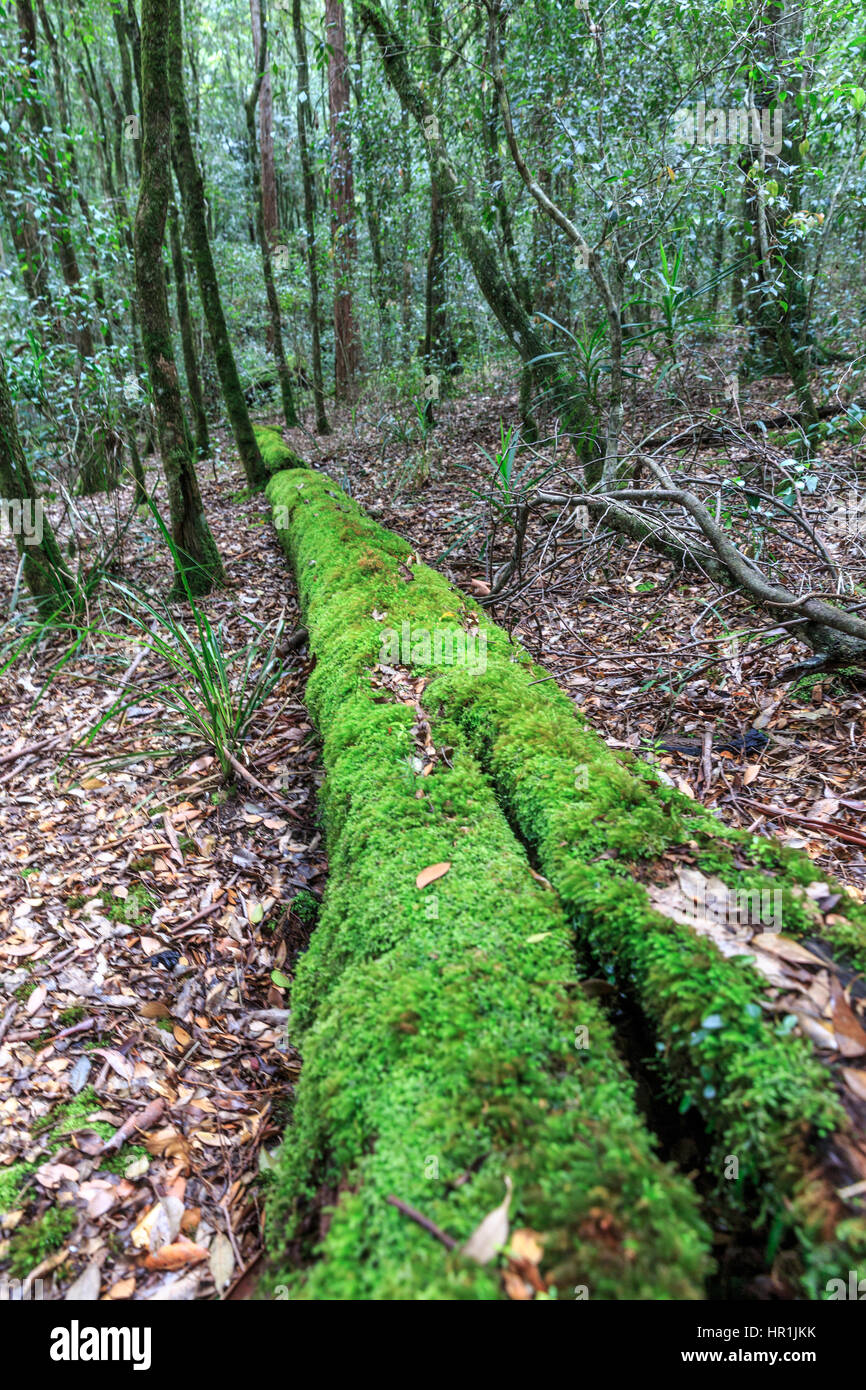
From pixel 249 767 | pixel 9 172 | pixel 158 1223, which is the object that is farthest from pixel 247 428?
pixel 158 1223

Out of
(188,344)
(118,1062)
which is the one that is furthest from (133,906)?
(188,344)

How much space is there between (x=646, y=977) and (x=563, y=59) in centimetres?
795

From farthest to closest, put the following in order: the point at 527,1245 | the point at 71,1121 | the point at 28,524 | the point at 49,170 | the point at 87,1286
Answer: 1. the point at 49,170
2. the point at 28,524
3. the point at 71,1121
4. the point at 87,1286
5. the point at 527,1245

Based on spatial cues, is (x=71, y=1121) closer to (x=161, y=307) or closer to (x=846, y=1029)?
(x=846, y=1029)

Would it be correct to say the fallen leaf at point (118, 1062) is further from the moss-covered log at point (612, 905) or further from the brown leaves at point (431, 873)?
the brown leaves at point (431, 873)

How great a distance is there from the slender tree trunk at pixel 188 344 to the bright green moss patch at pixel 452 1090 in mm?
7872

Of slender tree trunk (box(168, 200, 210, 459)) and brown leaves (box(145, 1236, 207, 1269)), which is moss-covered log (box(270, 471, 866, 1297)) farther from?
slender tree trunk (box(168, 200, 210, 459))

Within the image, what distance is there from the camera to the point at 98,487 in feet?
25.6

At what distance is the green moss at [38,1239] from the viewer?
1372 millimetres

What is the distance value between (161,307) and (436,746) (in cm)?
Result: 378

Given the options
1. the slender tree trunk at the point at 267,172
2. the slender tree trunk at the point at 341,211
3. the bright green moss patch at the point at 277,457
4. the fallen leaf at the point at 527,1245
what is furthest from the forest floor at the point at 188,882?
the slender tree trunk at the point at 267,172

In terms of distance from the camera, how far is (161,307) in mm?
4184

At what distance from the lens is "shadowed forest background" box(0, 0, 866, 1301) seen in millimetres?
1037
